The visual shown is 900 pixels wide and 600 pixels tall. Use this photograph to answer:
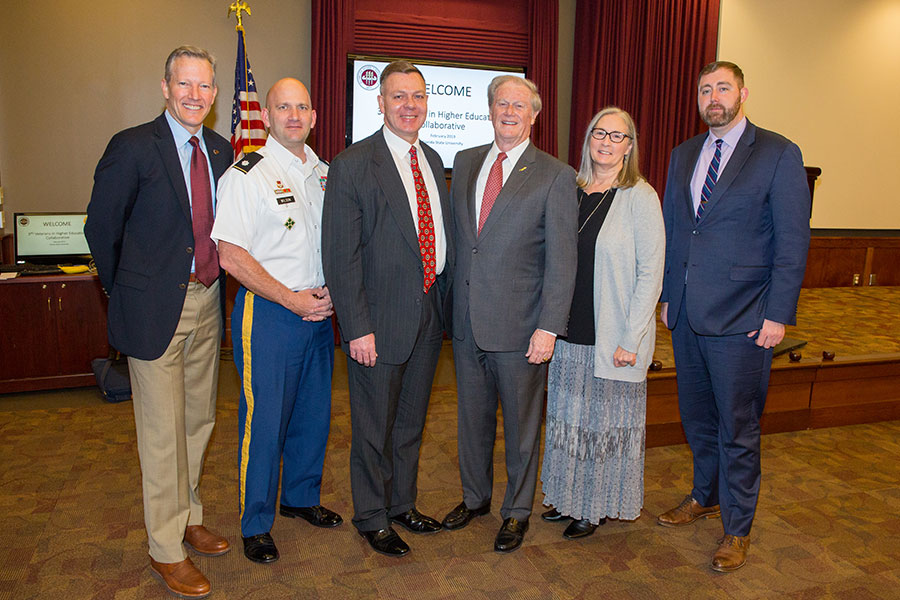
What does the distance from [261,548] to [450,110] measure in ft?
15.6

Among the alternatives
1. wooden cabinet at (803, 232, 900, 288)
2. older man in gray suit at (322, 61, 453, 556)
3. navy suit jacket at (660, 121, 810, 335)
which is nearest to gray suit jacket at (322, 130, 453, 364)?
older man in gray suit at (322, 61, 453, 556)

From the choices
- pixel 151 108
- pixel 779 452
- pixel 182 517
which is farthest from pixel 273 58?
pixel 779 452

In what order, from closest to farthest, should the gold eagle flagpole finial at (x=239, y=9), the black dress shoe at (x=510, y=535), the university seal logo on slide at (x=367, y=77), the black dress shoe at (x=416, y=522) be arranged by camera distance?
the black dress shoe at (x=510, y=535), the black dress shoe at (x=416, y=522), the gold eagle flagpole finial at (x=239, y=9), the university seal logo on slide at (x=367, y=77)

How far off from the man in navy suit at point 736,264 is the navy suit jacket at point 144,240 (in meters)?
1.89

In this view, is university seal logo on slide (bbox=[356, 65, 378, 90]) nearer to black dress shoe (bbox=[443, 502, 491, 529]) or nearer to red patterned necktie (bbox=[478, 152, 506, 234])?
red patterned necktie (bbox=[478, 152, 506, 234])

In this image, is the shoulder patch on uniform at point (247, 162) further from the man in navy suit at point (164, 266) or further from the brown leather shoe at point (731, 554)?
the brown leather shoe at point (731, 554)

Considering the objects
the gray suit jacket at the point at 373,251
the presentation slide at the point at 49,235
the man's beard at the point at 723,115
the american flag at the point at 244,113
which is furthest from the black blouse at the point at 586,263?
the presentation slide at the point at 49,235

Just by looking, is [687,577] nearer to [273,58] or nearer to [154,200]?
[154,200]

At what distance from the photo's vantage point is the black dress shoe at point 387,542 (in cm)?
254

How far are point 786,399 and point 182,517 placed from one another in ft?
11.1

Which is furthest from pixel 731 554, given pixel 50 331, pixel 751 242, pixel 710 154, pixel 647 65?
pixel 647 65

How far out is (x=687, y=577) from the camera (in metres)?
2.47

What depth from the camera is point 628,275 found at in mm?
2508

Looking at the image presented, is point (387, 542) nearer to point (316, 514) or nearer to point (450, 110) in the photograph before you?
point (316, 514)
